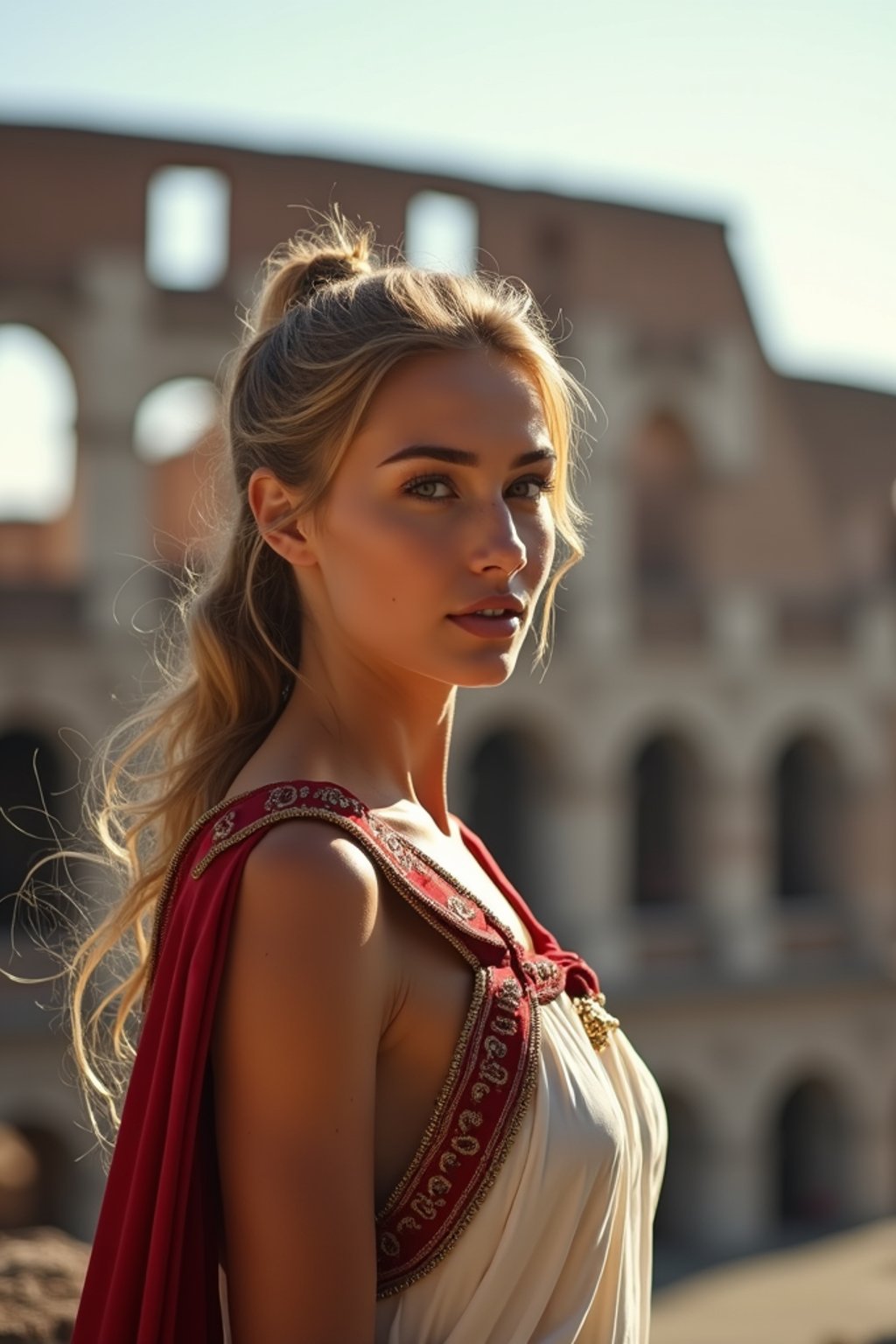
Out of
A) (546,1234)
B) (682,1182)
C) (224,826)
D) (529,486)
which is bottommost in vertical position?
(546,1234)

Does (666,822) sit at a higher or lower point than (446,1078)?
higher

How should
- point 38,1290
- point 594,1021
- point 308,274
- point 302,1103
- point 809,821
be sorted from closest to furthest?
point 302,1103
point 594,1021
point 308,274
point 38,1290
point 809,821

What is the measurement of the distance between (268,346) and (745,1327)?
1390cm

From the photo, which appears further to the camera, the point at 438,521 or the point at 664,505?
the point at 664,505

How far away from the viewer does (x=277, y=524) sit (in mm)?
2088

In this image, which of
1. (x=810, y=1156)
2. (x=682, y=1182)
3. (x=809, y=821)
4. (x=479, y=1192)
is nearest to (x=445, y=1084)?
(x=479, y=1192)

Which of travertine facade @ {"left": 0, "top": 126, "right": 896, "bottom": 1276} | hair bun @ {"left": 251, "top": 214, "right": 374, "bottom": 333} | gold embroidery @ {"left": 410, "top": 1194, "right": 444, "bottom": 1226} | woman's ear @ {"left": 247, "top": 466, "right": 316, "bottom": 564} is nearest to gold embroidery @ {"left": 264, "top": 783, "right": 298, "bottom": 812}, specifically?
woman's ear @ {"left": 247, "top": 466, "right": 316, "bottom": 564}

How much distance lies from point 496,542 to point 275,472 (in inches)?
12.5

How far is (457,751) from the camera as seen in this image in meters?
17.8

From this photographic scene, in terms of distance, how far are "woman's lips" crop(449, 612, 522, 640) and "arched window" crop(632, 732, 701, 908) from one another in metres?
17.5

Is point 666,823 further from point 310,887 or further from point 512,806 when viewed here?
point 310,887

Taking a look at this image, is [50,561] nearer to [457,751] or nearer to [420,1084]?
[457,751]

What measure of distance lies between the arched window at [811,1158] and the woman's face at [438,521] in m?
18.6

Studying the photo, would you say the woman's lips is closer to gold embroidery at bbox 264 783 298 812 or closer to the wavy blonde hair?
the wavy blonde hair
